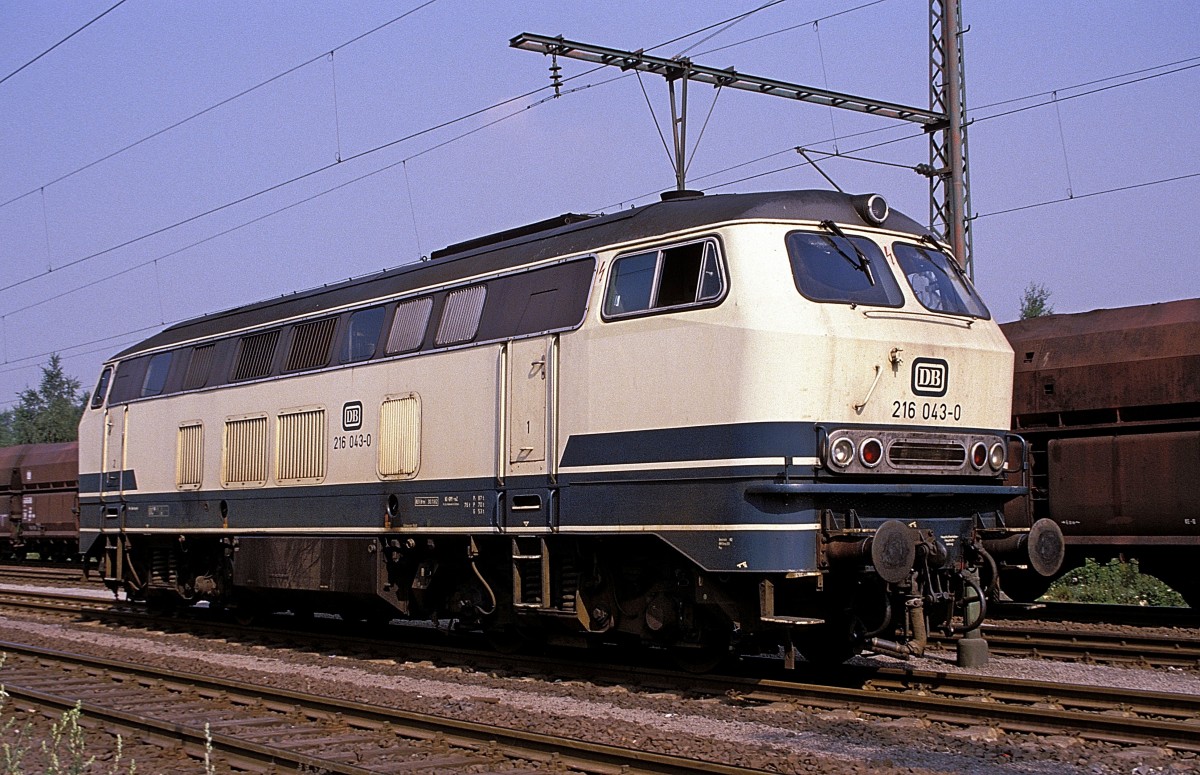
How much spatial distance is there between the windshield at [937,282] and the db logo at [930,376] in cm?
60

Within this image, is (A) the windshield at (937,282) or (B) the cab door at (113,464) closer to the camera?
(A) the windshield at (937,282)

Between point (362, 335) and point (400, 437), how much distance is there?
151 cm

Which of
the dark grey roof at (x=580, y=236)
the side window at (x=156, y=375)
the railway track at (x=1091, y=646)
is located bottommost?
the railway track at (x=1091, y=646)

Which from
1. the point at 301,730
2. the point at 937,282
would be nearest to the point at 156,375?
the point at 301,730

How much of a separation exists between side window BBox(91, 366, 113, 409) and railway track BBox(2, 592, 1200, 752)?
9.13 m

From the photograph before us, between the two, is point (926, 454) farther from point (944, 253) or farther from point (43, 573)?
point (43, 573)

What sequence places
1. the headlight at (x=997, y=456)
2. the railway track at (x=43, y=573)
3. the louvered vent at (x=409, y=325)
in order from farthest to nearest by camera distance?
the railway track at (x=43, y=573) < the louvered vent at (x=409, y=325) < the headlight at (x=997, y=456)

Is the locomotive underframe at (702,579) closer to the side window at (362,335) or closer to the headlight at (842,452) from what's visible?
the headlight at (842,452)

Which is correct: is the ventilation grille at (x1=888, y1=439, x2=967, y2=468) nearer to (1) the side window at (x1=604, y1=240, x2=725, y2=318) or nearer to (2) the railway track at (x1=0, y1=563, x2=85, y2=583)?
(1) the side window at (x1=604, y1=240, x2=725, y2=318)

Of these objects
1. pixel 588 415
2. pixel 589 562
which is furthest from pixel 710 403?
pixel 589 562

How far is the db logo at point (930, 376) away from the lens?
1036cm

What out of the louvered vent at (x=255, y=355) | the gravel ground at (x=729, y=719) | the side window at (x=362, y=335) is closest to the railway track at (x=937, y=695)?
the gravel ground at (x=729, y=719)

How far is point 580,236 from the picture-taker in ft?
38.9

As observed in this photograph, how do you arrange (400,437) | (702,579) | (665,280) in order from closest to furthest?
(702,579) → (665,280) → (400,437)
